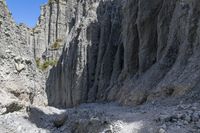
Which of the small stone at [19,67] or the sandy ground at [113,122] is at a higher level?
the small stone at [19,67]

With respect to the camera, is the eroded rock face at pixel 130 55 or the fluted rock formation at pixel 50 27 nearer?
the eroded rock face at pixel 130 55

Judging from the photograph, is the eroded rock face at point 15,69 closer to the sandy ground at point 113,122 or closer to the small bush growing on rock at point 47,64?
the sandy ground at point 113,122

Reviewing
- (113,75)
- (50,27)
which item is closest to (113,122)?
(113,75)

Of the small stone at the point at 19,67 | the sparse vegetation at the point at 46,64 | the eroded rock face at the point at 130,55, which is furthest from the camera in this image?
the sparse vegetation at the point at 46,64

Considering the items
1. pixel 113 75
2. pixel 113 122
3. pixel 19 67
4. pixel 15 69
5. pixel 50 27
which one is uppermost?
pixel 50 27

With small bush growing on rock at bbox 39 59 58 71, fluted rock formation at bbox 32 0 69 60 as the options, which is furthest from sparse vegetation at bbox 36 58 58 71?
fluted rock formation at bbox 32 0 69 60

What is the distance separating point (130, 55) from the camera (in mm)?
45188

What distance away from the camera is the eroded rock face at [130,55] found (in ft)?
90.4

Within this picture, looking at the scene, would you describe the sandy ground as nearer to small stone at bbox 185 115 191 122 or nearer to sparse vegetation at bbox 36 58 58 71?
small stone at bbox 185 115 191 122

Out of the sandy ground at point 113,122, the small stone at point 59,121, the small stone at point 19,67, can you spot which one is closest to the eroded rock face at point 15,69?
the small stone at point 19,67

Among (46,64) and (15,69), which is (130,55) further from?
(46,64)

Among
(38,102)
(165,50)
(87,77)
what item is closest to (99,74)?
(87,77)

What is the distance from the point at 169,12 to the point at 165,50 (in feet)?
17.3

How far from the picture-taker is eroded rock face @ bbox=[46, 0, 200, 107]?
27.6 metres
